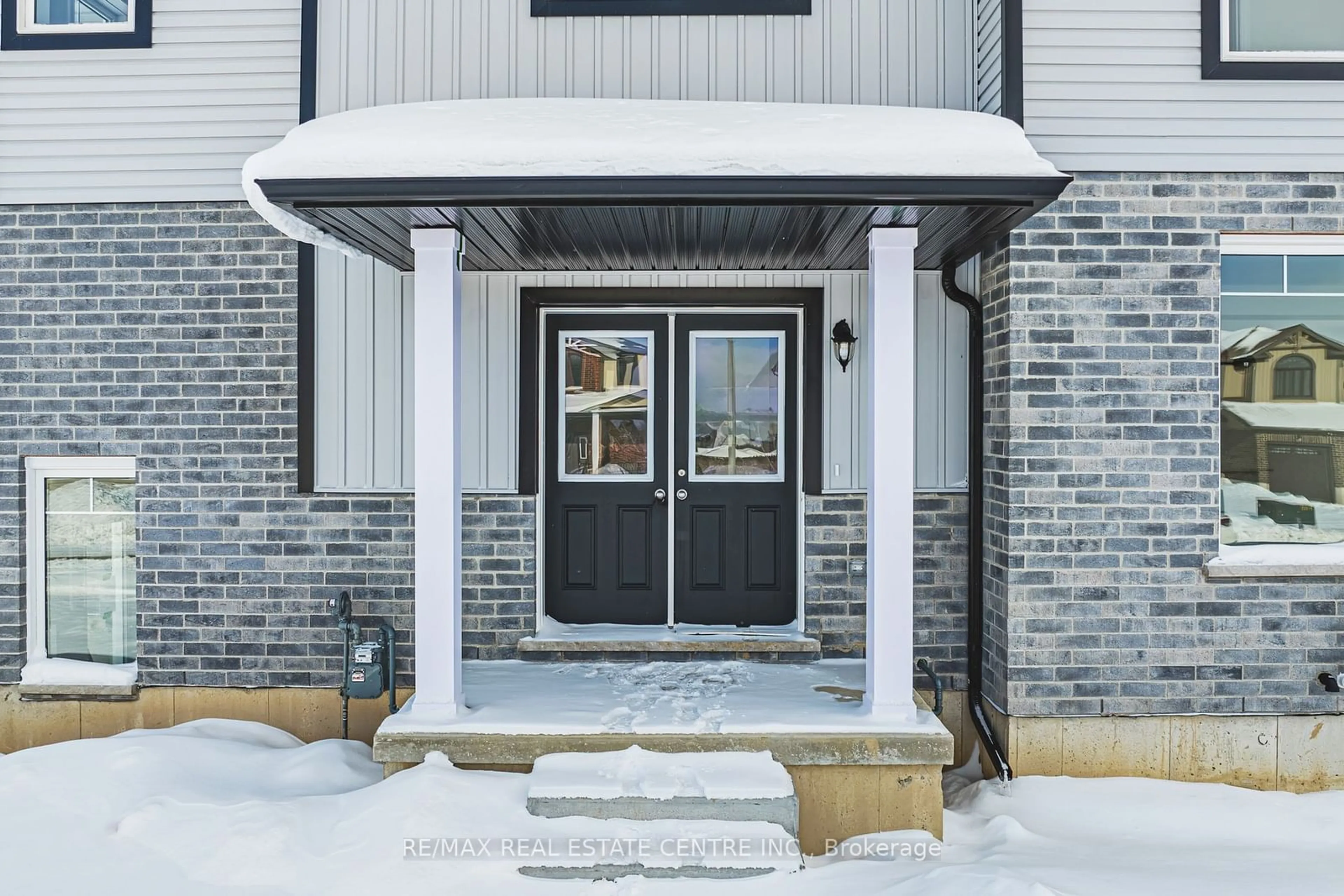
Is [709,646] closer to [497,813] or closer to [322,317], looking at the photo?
[497,813]

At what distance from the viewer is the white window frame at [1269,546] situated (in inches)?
191

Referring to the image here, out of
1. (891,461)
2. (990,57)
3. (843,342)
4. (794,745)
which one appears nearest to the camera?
(794,745)

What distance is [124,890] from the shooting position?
11.5 ft

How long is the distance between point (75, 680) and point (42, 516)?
1.00 m

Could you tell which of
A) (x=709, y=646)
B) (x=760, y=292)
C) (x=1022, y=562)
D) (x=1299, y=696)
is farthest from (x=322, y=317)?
(x=1299, y=696)

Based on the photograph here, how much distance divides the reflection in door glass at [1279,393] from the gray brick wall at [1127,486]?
0.65ft

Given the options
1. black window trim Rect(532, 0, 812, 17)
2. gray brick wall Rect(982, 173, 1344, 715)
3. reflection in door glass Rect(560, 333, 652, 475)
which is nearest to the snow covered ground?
gray brick wall Rect(982, 173, 1344, 715)

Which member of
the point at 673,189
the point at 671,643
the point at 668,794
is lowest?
the point at 668,794

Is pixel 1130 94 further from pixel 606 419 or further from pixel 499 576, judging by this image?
pixel 499 576

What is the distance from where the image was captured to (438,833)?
3.73 metres

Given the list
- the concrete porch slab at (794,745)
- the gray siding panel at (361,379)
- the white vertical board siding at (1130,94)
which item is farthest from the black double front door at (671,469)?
the white vertical board siding at (1130,94)

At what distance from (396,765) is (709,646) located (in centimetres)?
190

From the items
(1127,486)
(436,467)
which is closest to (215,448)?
(436,467)

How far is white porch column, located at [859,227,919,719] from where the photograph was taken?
4254mm
